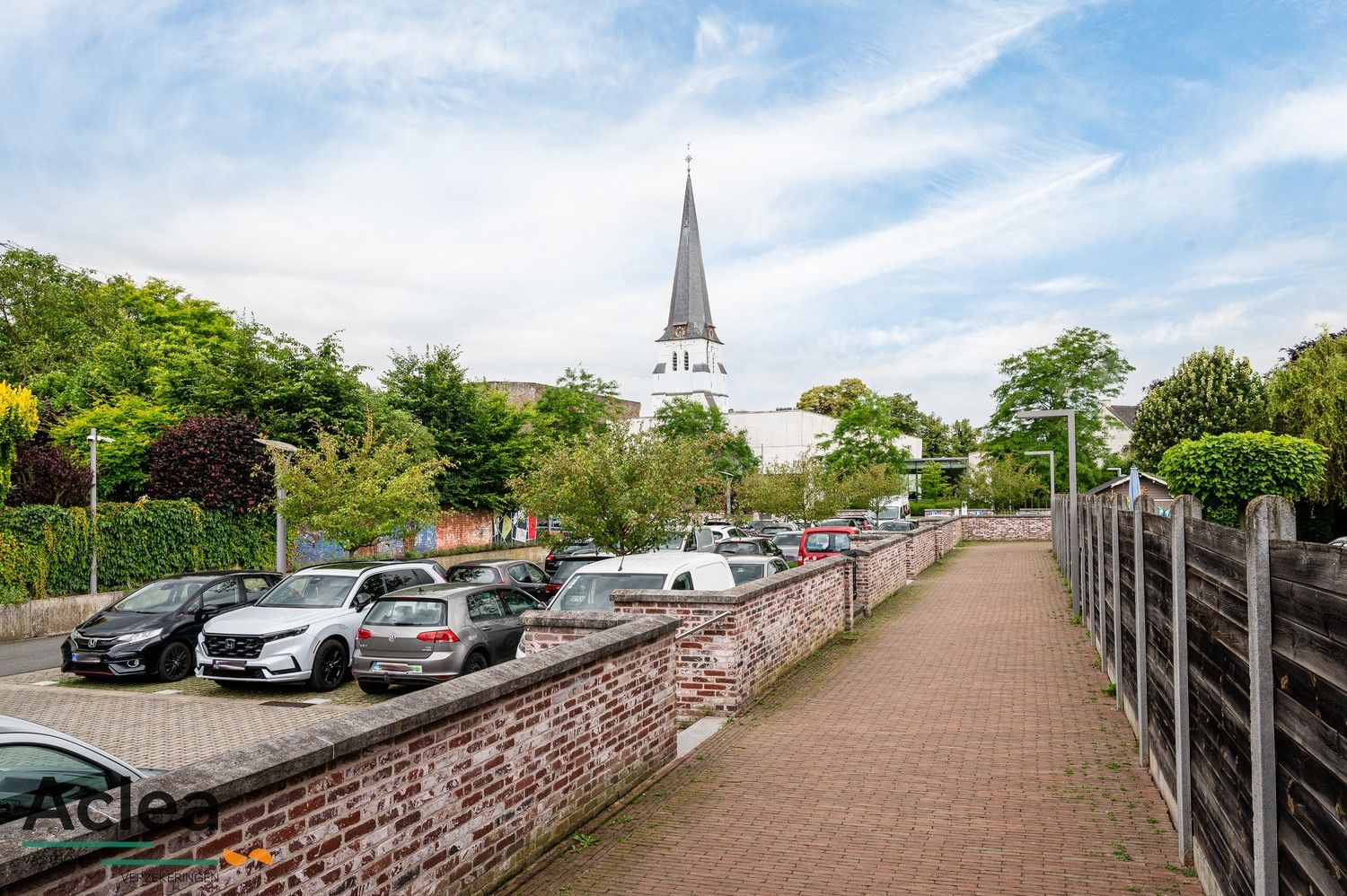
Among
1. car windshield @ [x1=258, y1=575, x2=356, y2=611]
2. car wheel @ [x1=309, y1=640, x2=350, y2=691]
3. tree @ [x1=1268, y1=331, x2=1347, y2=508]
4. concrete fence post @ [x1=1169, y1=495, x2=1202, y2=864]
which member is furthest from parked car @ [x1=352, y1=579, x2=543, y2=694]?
tree @ [x1=1268, y1=331, x2=1347, y2=508]

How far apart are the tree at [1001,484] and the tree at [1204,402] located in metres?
7.11

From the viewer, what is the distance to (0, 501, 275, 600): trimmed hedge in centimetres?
1984

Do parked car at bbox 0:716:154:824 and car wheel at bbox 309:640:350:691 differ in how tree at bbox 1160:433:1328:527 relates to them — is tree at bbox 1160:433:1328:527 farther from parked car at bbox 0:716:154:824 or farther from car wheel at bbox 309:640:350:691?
parked car at bbox 0:716:154:824

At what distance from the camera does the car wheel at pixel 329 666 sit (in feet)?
42.3

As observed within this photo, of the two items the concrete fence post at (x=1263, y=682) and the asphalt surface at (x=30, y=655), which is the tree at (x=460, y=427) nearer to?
the asphalt surface at (x=30, y=655)

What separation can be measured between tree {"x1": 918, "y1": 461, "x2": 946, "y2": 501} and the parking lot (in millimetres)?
68188

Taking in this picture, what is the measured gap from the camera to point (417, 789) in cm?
458

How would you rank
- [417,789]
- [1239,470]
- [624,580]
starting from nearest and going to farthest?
[417,789], [624,580], [1239,470]

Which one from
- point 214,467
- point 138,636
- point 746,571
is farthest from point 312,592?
point 214,467

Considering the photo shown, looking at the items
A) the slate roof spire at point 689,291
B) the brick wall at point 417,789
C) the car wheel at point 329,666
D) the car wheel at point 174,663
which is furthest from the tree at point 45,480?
the slate roof spire at point 689,291

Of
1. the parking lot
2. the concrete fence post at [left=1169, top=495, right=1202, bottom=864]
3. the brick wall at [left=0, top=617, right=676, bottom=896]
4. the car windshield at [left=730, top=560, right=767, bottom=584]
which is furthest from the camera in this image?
the car windshield at [left=730, top=560, right=767, bottom=584]

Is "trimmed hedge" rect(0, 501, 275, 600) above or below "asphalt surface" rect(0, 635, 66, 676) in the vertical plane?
above

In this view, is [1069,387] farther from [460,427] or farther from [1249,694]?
[1249,694]

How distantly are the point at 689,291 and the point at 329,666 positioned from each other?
91.7m
